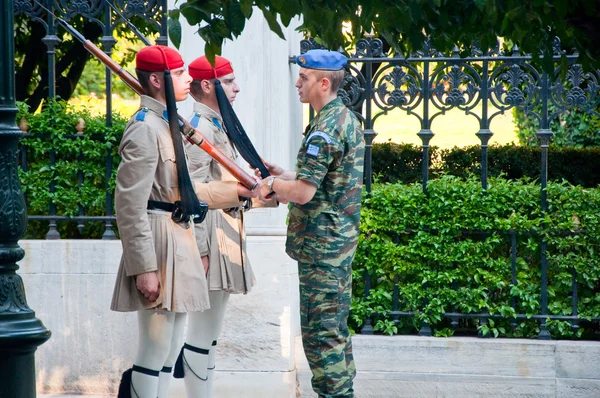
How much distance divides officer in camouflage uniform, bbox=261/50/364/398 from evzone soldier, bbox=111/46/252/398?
0.51 meters

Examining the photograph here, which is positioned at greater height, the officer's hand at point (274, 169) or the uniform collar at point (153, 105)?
the uniform collar at point (153, 105)

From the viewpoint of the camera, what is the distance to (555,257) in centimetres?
636

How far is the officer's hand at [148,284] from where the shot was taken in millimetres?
4449

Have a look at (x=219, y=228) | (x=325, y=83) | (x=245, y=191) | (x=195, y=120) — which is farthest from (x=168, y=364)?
(x=325, y=83)

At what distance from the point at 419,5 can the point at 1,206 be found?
6.00 ft

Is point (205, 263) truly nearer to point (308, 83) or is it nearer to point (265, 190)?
point (265, 190)

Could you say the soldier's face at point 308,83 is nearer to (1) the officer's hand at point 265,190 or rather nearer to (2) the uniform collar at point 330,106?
(2) the uniform collar at point 330,106

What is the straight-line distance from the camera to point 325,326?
4871mm

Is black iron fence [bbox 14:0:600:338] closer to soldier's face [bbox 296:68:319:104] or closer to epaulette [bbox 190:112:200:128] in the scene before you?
epaulette [bbox 190:112:200:128]

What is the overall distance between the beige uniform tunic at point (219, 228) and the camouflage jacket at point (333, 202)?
0.27 meters

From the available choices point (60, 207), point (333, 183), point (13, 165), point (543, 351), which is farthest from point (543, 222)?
point (13, 165)

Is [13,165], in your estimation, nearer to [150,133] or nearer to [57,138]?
[150,133]

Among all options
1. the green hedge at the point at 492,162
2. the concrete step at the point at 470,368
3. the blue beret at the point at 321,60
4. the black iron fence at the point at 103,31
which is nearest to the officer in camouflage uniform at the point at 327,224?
the blue beret at the point at 321,60

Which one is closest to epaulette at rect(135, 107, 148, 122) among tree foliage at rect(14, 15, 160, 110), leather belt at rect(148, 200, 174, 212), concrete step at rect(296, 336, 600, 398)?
leather belt at rect(148, 200, 174, 212)
